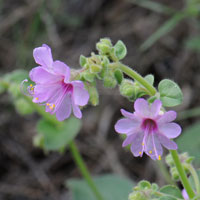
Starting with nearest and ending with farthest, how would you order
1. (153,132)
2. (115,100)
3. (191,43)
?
(153,132)
(191,43)
(115,100)

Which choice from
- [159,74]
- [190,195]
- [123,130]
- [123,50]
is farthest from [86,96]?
[159,74]

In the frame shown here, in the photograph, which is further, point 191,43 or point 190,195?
point 191,43

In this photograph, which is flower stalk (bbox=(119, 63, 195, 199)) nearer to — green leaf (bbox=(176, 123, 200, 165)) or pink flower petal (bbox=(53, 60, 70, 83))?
pink flower petal (bbox=(53, 60, 70, 83))

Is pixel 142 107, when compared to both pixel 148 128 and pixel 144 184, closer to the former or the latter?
pixel 148 128

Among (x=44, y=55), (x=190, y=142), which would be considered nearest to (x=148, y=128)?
(x=44, y=55)

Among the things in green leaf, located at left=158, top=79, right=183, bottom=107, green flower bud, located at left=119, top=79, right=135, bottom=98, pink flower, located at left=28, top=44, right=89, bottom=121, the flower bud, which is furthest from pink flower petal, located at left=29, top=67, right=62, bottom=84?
green leaf, located at left=158, top=79, right=183, bottom=107

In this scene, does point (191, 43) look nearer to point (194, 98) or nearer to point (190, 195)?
point (194, 98)
